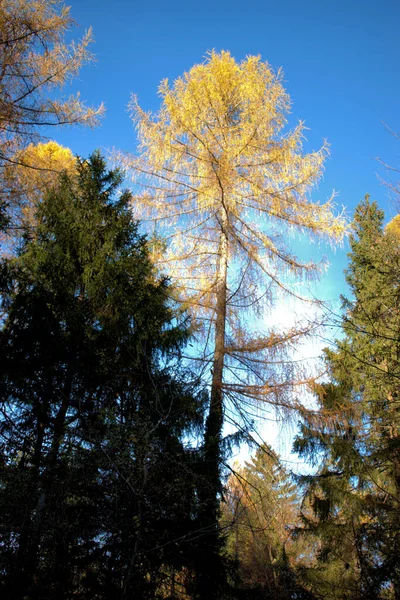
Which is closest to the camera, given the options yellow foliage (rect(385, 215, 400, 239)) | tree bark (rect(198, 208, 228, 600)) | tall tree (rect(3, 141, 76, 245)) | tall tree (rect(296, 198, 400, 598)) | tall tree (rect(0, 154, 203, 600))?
tall tree (rect(0, 154, 203, 600))

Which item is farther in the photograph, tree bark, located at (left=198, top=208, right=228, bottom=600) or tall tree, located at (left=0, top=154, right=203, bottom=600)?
tree bark, located at (left=198, top=208, right=228, bottom=600)

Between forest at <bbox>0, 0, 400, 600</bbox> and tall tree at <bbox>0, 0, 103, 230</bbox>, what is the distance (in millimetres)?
34

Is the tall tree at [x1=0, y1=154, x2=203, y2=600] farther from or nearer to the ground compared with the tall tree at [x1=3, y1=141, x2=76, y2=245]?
nearer to the ground

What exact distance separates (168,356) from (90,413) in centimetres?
159

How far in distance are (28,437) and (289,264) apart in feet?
19.0

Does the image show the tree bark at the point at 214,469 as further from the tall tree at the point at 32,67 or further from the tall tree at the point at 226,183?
A: the tall tree at the point at 32,67

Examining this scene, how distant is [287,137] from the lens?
8703 mm

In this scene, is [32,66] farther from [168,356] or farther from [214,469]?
[214,469]

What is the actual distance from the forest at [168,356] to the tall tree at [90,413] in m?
0.03

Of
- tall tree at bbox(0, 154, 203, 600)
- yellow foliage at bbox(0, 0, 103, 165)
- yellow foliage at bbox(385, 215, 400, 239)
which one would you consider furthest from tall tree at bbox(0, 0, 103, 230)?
yellow foliage at bbox(385, 215, 400, 239)

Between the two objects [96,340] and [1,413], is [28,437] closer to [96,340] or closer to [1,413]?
[1,413]

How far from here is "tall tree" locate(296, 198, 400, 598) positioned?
258 inches

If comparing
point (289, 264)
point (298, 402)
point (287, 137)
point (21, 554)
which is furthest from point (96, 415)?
point (287, 137)

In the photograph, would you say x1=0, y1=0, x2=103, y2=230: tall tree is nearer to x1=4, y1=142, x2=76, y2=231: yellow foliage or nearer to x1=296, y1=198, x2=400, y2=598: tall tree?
x1=4, y1=142, x2=76, y2=231: yellow foliage
